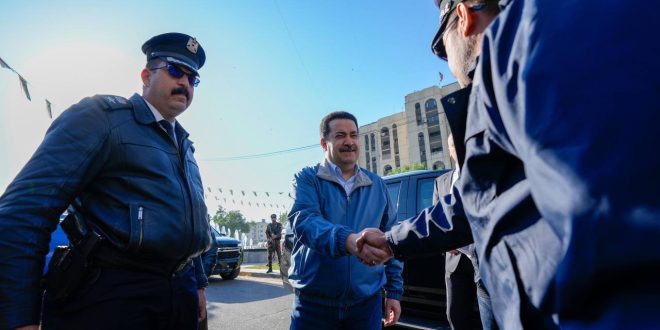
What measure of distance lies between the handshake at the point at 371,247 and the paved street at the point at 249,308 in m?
3.38

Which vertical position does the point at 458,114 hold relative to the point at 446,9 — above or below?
below

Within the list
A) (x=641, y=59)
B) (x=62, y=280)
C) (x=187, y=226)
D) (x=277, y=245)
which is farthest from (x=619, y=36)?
(x=277, y=245)

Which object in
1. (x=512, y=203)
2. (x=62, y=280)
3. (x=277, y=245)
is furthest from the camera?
(x=277, y=245)

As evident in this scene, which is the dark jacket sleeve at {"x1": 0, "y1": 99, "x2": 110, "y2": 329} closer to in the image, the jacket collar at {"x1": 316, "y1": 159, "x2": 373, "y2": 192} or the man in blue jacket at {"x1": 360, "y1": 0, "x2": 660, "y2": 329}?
the jacket collar at {"x1": 316, "y1": 159, "x2": 373, "y2": 192}

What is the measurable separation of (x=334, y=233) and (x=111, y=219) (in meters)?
1.03

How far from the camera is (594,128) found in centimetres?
45

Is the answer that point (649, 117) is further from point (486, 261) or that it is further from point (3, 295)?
point (3, 295)

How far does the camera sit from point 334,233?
5.75 ft

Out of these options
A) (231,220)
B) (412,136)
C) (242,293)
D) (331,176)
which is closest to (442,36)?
(331,176)

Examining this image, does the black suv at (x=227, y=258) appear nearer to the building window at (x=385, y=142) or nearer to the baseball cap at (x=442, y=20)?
the baseball cap at (x=442, y=20)

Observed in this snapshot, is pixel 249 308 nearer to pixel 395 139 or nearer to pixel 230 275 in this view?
pixel 230 275

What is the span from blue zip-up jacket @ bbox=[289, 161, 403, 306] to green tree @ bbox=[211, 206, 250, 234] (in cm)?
8922

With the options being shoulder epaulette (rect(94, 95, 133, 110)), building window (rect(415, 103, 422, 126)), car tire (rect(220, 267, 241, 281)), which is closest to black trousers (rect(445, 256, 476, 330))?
shoulder epaulette (rect(94, 95, 133, 110))

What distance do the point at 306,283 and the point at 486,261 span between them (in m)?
1.44
